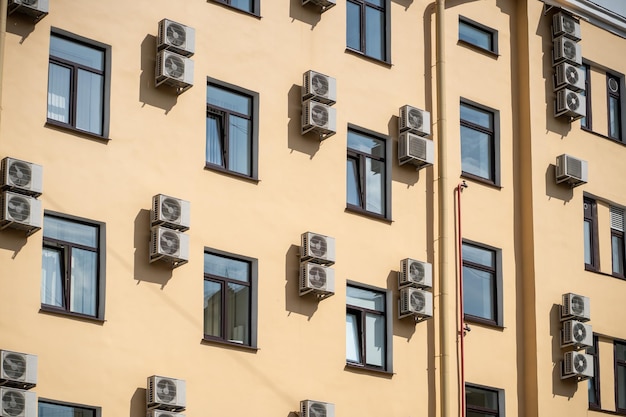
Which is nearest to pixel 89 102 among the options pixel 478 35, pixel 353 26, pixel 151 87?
pixel 151 87

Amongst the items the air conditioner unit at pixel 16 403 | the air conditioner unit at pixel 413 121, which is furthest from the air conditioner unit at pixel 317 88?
the air conditioner unit at pixel 16 403

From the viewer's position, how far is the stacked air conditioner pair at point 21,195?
16.7m

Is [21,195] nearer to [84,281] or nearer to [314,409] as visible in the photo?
[84,281]

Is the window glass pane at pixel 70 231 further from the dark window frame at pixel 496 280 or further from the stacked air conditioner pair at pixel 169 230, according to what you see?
the dark window frame at pixel 496 280

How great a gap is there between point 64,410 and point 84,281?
171 cm

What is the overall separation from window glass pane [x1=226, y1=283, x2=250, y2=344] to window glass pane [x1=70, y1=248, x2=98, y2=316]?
2122mm

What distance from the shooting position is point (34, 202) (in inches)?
663

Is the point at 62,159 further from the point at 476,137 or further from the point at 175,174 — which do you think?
the point at 476,137

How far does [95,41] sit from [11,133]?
191 cm

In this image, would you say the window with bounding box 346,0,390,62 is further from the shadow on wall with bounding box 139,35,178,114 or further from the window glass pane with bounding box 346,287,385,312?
the window glass pane with bounding box 346,287,385,312

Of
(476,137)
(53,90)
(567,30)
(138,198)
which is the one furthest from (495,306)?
(53,90)

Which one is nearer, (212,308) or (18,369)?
(18,369)

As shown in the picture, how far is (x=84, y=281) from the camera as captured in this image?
17.5 meters

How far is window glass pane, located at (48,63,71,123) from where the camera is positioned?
1789 cm
